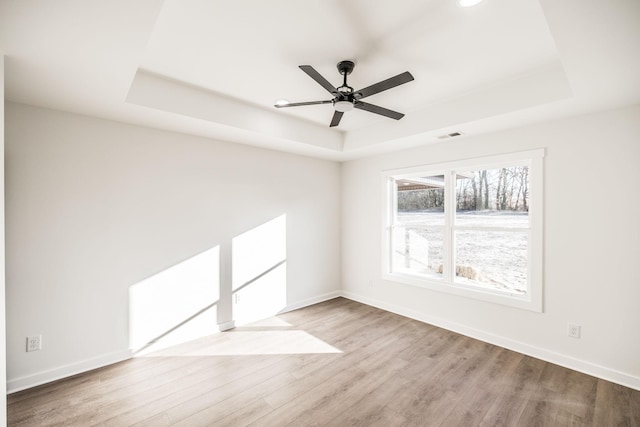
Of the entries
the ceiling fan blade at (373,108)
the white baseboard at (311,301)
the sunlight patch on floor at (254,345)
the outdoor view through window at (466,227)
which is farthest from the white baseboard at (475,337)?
the ceiling fan blade at (373,108)

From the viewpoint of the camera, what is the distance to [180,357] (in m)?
3.03

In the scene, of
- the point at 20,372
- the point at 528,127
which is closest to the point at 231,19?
the point at 528,127

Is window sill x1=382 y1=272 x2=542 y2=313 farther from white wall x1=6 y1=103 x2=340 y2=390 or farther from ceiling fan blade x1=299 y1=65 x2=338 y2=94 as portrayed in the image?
ceiling fan blade x1=299 y1=65 x2=338 y2=94

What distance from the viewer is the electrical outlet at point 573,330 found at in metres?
2.81

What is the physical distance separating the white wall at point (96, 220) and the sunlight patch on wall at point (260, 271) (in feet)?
0.50

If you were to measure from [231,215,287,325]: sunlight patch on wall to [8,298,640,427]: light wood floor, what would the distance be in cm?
62

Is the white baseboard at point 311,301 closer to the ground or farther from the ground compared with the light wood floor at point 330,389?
farther from the ground

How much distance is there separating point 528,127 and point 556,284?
5.51ft

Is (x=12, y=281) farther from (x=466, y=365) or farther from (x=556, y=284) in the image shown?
(x=556, y=284)

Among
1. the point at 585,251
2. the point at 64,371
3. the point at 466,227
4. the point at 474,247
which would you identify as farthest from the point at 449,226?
the point at 64,371

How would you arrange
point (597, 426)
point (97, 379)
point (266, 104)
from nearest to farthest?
point (597, 426) < point (97, 379) < point (266, 104)

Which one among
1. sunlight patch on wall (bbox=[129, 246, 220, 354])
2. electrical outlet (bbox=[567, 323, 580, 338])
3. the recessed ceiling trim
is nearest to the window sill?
electrical outlet (bbox=[567, 323, 580, 338])

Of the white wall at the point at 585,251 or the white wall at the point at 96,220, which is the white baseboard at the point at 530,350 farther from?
the white wall at the point at 96,220

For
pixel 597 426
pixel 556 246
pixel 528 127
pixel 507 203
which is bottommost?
pixel 597 426
